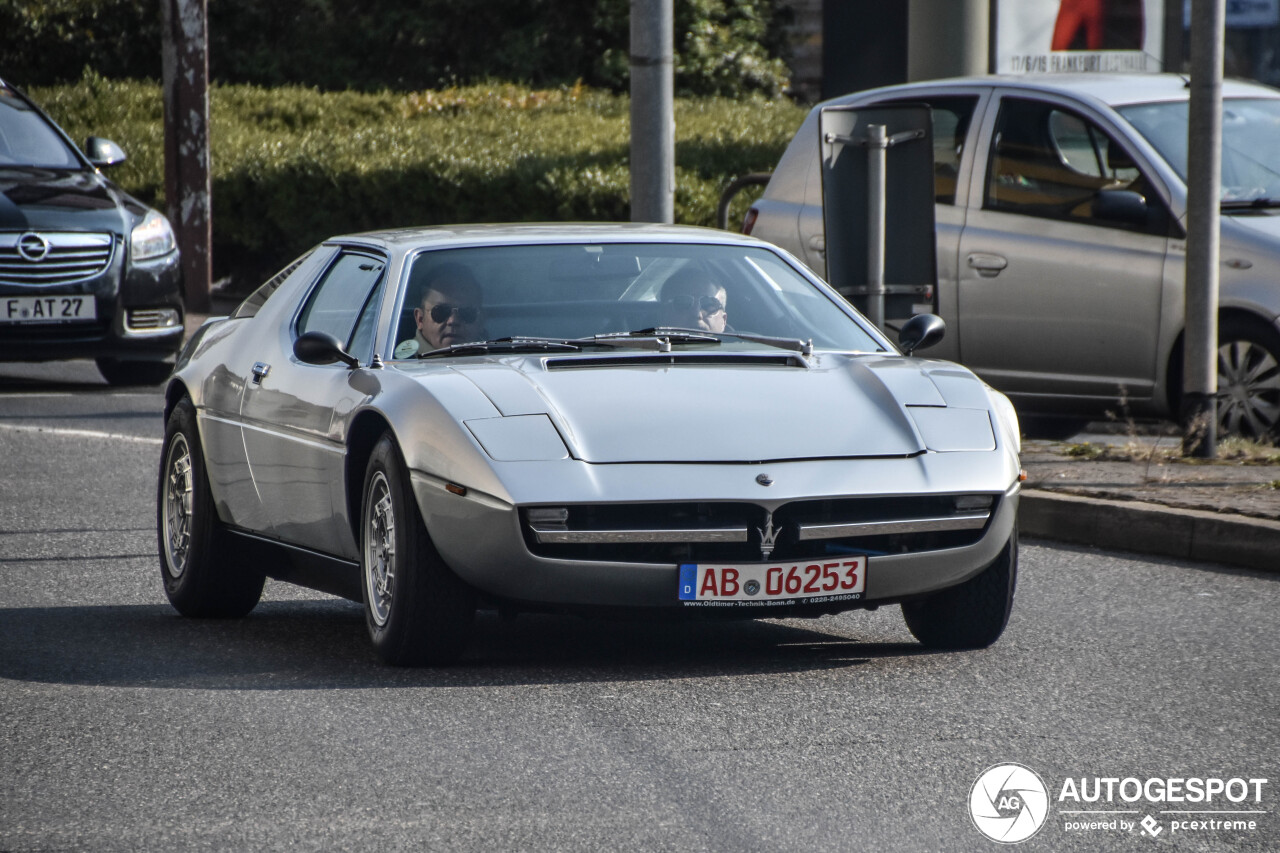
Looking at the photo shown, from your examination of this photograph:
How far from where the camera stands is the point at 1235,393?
10539 millimetres

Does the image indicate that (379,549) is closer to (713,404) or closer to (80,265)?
(713,404)

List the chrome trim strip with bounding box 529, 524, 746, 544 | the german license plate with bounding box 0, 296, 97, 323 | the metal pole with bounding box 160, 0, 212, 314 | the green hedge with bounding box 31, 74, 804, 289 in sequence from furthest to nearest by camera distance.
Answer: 1. the green hedge with bounding box 31, 74, 804, 289
2. the metal pole with bounding box 160, 0, 212, 314
3. the german license plate with bounding box 0, 296, 97, 323
4. the chrome trim strip with bounding box 529, 524, 746, 544

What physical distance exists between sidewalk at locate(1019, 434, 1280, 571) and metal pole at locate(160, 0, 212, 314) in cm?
1081

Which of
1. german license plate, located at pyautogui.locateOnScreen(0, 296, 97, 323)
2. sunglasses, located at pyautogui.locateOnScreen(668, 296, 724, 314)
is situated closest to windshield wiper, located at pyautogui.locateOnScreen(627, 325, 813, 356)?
sunglasses, located at pyautogui.locateOnScreen(668, 296, 724, 314)

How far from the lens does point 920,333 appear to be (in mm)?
6980

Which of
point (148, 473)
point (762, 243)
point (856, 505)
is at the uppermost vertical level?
point (762, 243)

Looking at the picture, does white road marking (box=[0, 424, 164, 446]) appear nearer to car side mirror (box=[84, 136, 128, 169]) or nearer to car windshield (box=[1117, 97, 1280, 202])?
car side mirror (box=[84, 136, 128, 169])

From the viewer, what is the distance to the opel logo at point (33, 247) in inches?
554

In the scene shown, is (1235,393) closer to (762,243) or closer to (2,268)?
(762,243)

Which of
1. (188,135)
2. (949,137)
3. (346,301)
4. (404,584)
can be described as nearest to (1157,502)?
(949,137)

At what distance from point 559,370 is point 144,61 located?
2626cm

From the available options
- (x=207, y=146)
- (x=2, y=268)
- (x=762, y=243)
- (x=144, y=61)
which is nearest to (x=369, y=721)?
(x=762, y=243)

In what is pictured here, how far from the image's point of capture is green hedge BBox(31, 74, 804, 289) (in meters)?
19.8

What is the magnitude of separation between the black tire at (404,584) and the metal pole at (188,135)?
13287 mm
